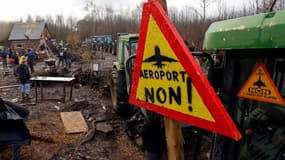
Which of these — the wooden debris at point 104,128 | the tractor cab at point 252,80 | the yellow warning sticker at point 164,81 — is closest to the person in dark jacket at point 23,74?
the wooden debris at point 104,128

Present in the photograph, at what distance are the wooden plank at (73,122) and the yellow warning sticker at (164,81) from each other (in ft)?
20.8

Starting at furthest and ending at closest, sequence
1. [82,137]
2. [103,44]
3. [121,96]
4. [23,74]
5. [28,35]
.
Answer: [28,35] → [103,44] → [23,74] → [121,96] → [82,137]

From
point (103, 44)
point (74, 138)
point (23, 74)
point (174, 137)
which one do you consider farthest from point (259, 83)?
point (103, 44)

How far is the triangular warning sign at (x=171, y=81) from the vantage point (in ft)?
5.11

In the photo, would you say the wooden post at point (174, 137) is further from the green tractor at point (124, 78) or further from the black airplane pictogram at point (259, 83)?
the green tractor at point (124, 78)

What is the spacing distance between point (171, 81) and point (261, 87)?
2.30ft

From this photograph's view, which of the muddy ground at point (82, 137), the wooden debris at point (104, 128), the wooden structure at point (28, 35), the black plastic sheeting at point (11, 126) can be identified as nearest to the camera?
the black plastic sheeting at point (11, 126)

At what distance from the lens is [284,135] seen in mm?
2068

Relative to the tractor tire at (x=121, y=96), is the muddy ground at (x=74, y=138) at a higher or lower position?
lower

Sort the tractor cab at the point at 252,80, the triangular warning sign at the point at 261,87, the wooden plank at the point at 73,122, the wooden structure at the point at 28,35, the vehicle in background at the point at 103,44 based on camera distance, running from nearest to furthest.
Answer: the tractor cab at the point at 252,80, the triangular warning sign at the point at 261,87, the wooden plank at the point at 73,122, the vehicle in background at the point at 103,44, the wooden structure at the point at 28,35

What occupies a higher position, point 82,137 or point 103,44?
point 103,44

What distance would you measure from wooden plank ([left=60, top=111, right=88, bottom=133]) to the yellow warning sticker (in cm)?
633

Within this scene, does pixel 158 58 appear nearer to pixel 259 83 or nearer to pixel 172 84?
pixel 172 84

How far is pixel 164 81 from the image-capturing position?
1872 millimetres
